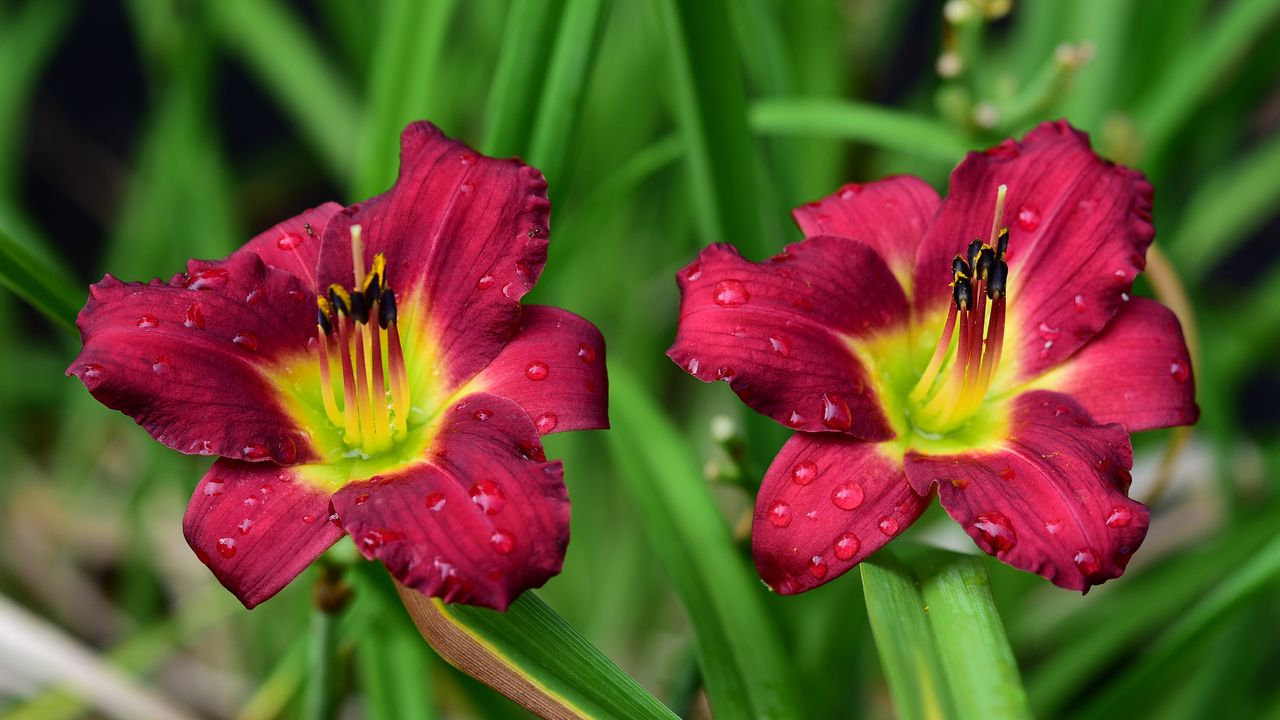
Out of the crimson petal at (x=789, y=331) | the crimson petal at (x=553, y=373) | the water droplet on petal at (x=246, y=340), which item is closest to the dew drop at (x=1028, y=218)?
the crimson petal at (x=789, y=331)

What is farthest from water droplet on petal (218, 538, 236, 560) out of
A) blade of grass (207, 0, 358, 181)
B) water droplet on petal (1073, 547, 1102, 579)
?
blade of grass (207, 0, 358, 181)

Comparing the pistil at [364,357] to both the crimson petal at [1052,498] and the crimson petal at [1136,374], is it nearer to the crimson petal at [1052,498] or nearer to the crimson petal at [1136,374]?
the crimson petal at [1052,498]

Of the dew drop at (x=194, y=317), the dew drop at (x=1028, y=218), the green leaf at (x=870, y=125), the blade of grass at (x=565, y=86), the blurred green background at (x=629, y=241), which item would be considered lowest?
the blurred green background at (x=629, y=241)

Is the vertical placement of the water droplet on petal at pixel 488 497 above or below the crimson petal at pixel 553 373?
below

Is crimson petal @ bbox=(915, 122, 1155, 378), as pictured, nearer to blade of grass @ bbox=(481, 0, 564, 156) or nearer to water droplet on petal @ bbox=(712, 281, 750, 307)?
water droplet on petal @ bbox=(712, 281, 750, 307)

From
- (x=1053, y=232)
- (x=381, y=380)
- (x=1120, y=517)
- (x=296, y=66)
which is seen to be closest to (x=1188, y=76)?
(x=1053, y=232)

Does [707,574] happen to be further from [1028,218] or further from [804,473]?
[1028,218]
